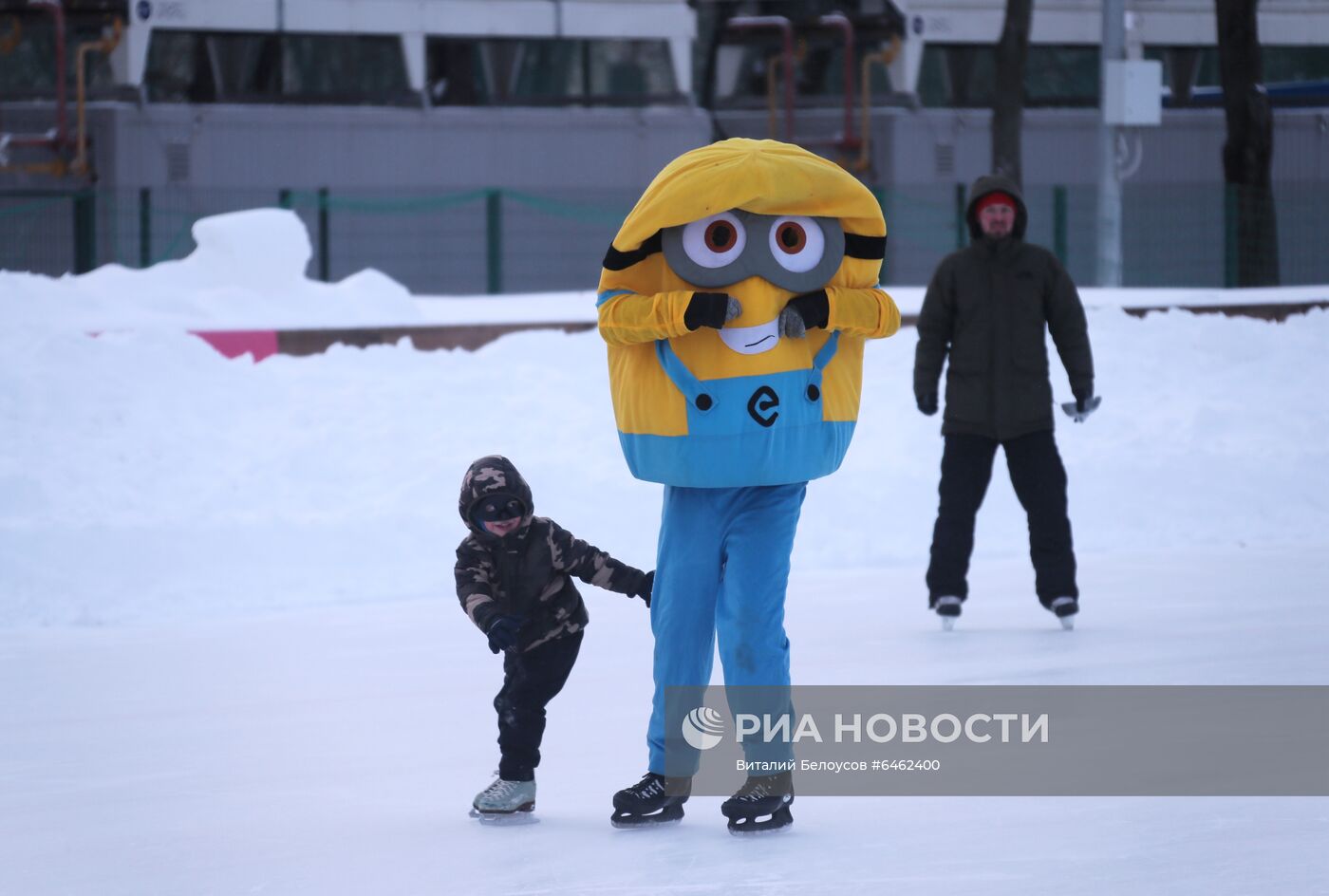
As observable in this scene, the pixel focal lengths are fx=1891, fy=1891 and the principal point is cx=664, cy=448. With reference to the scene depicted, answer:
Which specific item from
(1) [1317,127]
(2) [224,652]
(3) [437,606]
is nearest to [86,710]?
(2) [224,652]

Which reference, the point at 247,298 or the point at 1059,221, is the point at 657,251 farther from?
the point at 1059,221

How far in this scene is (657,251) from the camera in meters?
4.29

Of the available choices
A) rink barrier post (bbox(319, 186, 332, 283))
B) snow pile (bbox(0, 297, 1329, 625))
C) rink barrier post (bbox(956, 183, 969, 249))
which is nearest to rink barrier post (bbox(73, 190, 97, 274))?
rink barrier post (bbox(319, 186, 332, 283))

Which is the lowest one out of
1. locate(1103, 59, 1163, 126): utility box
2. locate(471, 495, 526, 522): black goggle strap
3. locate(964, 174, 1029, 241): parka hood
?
locate(471, 495, 526, 522): black goggle strap

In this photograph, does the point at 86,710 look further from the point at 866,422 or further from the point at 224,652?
the point at 866,422

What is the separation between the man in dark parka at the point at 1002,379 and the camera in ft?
22.8

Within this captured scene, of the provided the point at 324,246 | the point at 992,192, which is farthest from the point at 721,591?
the point at 324,246

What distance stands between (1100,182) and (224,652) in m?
11.4

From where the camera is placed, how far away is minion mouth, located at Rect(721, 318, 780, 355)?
4.21 m

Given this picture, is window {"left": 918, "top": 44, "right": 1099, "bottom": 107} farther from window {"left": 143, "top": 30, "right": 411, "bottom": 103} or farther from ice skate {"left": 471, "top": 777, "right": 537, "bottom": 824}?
ice skate {"left": 471, "top": 777, "right": 537, "bottom": 824}

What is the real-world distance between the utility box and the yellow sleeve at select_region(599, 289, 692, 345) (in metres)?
12.6

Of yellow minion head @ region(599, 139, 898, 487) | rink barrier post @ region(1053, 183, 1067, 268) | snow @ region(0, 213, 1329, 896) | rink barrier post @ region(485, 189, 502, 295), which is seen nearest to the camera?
snow @ region(0, 213, 1329, 896)

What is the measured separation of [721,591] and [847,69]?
17.8 m

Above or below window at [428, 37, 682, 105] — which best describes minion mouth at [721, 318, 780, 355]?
below
